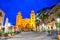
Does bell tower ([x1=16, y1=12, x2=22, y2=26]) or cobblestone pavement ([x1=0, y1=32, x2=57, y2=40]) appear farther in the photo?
bell tower ([x1=16, y1=12, x2=22, y2=26])

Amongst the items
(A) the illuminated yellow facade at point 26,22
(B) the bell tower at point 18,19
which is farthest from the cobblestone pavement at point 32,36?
(B) the bell tower at point 18,19

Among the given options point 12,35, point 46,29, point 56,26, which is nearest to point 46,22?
point 46,29

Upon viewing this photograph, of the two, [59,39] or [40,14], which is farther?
[40,14]

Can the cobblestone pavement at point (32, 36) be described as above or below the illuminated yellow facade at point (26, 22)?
below

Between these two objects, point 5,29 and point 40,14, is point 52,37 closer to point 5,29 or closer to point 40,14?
point 40,14

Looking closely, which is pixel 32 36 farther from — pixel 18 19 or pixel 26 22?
pixel 18 19

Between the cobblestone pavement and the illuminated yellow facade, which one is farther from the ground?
the illuminated yellow facade

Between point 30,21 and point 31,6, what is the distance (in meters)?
0.51

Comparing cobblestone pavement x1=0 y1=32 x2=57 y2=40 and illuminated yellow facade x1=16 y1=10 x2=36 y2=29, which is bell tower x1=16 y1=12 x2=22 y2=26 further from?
cobblestone pavement x1=0 y1=32 x2=57 y2=40

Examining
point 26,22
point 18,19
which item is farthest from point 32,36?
point 18,19

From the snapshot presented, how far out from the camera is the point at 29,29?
18.6 feet

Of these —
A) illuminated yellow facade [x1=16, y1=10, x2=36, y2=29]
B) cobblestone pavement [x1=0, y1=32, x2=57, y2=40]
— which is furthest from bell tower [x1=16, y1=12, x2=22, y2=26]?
cobblestone pavement [x1=0, y1=32, x2=57, y2=40]

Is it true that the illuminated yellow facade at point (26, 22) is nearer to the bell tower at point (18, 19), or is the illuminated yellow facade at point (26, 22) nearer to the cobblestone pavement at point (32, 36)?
the bell tower at point (18, 19)

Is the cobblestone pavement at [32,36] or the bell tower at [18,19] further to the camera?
the bell tower at [18,19]
